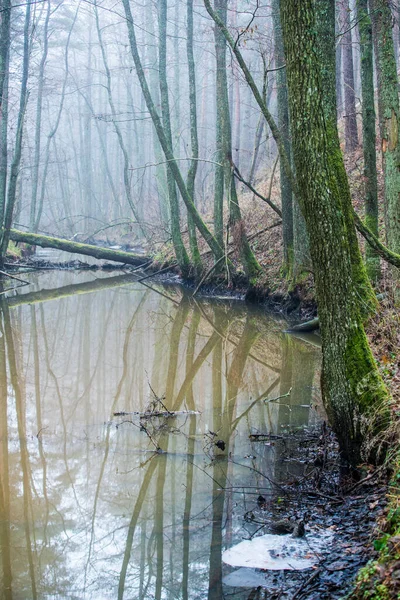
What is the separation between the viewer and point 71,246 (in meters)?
22.5

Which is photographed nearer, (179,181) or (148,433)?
(148,433)

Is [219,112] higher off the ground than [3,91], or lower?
lower

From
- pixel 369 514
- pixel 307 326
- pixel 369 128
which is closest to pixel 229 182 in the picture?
pixel 307 326

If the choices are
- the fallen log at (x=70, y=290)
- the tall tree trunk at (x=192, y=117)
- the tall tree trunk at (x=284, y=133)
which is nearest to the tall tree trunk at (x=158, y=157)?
the fallen log at (x=70, y=290)

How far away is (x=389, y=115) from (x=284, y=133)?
208 inches

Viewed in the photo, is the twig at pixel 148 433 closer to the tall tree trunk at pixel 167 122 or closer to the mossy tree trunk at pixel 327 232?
the mossy tree trunk at pixel 327 232

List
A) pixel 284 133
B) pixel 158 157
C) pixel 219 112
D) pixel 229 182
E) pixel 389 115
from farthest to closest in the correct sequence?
pixel 158 157
pixel 219 112
pixel 229 182
pixel 284 133
pixel 389 115

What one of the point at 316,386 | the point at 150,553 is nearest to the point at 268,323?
the point at 316,386

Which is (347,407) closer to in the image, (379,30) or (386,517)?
(386,517)

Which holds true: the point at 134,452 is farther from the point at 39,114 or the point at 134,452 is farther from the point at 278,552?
the point at 39,114

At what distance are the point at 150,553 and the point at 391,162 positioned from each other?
21.9 ft

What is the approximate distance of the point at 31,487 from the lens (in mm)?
5641

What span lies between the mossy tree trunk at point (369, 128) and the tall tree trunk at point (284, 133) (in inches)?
113

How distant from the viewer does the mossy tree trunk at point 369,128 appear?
9.90 meters
